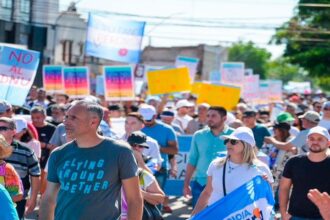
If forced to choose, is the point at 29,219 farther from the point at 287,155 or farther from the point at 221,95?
the point at 221,95

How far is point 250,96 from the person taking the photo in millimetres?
29953

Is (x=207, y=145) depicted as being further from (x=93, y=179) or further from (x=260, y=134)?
(x=93, y=179)

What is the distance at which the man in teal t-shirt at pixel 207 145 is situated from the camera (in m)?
9.73

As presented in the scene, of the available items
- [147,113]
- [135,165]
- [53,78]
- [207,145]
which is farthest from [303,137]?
[53,78]

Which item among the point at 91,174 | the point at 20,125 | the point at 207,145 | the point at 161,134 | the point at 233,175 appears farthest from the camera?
the point at 161,134

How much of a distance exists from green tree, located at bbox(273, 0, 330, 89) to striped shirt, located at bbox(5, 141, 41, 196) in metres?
41.5

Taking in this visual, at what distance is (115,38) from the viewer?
21.3 m

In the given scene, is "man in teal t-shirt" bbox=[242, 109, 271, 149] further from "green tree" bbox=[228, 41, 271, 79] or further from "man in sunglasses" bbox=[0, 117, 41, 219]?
"green tree" bbox=[228, 41, 271, 79]

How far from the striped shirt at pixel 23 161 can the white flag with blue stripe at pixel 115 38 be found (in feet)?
43.1

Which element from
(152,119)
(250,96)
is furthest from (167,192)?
(250,96)

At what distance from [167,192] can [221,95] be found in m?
4.86

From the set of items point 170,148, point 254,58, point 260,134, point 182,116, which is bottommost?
point 254,58

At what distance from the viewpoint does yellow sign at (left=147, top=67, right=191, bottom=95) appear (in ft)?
66.1

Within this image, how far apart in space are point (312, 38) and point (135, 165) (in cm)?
4537
